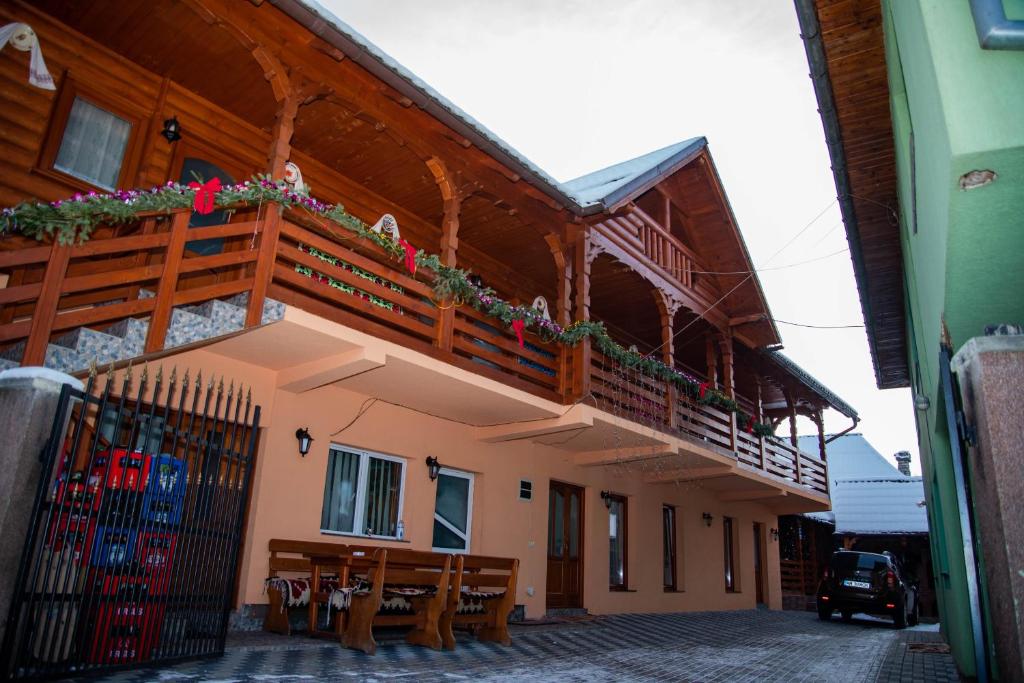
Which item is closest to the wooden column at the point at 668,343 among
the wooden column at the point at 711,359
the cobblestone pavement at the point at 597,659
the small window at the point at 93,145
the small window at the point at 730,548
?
the wooden column at the point at 711,359

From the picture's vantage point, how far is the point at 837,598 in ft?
53.0

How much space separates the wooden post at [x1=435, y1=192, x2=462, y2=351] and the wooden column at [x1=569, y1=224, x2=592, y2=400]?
2412 millimetres

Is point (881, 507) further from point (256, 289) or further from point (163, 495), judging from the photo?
point (163, 495)

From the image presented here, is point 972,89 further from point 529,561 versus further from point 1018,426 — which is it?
A: point 529,561

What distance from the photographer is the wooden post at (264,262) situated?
7121mm

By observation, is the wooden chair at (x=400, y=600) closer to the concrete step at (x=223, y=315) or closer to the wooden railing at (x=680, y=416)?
the concrete step at (x=223, y=315)

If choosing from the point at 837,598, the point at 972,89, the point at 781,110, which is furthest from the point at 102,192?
the point at 837,598

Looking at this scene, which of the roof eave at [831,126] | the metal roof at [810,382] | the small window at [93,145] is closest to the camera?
the roof eave at [831,126]

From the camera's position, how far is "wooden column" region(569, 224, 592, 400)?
10.8 meters

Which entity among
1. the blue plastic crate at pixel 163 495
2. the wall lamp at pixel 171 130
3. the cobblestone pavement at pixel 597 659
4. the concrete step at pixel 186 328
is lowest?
the cobblestone pavement at pixel 597 659

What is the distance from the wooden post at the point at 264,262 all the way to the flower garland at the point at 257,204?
0.18m

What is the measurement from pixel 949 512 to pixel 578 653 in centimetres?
430

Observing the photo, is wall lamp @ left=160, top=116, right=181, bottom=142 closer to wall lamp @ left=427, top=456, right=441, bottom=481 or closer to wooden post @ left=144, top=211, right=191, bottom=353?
wooden post @ left=144, top=211, right=191, bottom=353

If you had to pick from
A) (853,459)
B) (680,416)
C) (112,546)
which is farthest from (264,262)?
(853,459)
